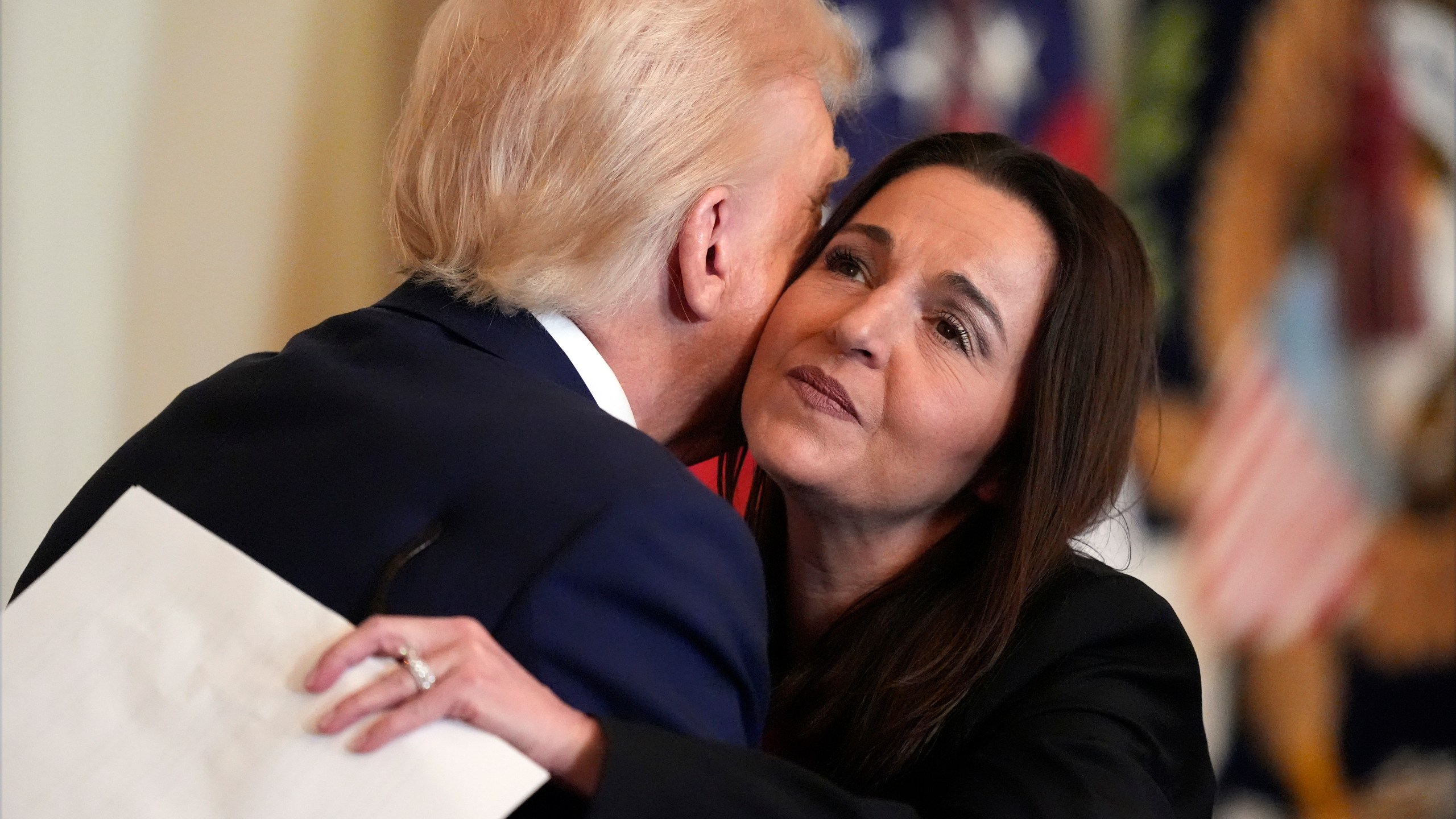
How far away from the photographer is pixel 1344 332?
2.32 meters

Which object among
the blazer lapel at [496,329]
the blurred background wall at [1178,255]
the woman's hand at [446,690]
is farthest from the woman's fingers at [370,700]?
the blurred background wall at [1178,255]

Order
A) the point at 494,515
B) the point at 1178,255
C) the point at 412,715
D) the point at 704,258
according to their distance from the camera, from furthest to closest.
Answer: the point at 1178,255, the point at 704,258, the point at 494,515, the point at 412,715

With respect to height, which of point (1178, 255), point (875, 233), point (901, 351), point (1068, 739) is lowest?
point (1068, 739)

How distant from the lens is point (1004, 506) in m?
1.43

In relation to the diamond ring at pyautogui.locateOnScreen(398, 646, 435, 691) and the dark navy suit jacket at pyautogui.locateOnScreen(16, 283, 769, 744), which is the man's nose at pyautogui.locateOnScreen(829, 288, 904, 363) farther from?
the diamond ring at pyautogui.locateOnScreen(398, 646, 435, 691)

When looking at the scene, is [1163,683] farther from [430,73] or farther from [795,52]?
[430,73]

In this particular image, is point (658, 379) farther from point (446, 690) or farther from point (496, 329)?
point (446, 690)

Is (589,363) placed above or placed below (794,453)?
above

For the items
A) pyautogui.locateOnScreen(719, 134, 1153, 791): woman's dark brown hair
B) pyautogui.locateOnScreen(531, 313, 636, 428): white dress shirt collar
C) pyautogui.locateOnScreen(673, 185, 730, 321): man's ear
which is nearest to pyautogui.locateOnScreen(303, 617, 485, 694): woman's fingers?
pyautogui.locateOnScreen(531, 313, 636, 428): white dress shirt collar

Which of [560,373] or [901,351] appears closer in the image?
[560,373]

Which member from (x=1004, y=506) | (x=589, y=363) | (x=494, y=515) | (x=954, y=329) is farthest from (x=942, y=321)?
(x=494, y=515)

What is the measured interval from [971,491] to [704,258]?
0.46 metres

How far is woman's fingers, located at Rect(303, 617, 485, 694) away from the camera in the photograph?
2.49 feet

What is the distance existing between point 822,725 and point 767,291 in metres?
0.47
